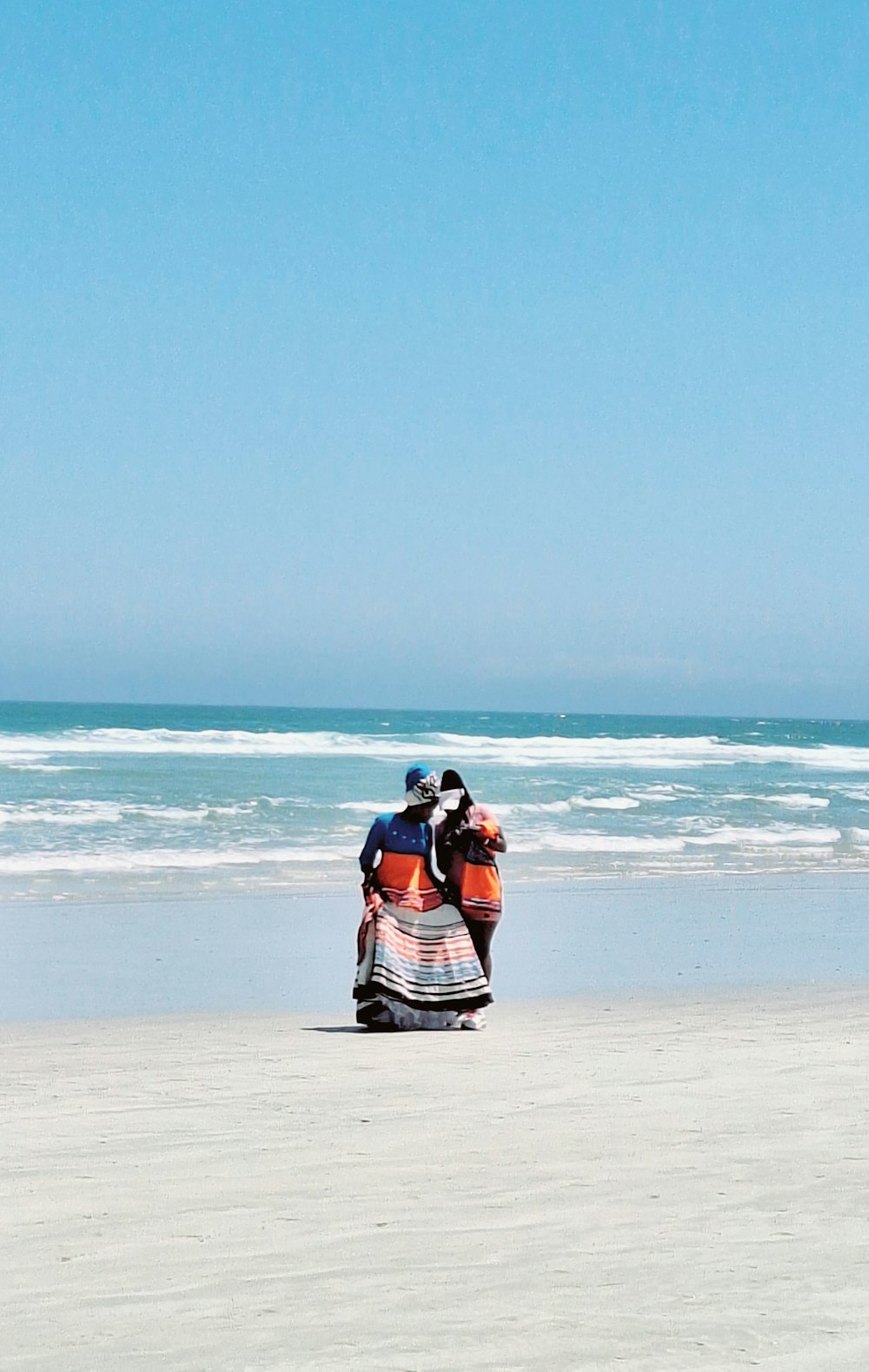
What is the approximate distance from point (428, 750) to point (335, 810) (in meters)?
28.2

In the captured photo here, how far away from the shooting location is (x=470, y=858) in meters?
8.52

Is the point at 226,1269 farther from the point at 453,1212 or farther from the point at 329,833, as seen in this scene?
the point at 329,833

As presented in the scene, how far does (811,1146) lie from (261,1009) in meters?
4.44

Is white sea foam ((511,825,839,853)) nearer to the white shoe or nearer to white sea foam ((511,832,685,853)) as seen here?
white sea foam ((511,832,685,853))

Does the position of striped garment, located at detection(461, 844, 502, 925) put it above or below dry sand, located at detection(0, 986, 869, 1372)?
above

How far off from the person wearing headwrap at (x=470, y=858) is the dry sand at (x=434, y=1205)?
884mm

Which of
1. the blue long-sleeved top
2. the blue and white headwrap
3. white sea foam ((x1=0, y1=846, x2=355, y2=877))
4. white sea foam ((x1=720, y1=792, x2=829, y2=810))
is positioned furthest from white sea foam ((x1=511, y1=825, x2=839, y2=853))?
the blue and white headwrap

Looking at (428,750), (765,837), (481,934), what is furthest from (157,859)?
(428,750)

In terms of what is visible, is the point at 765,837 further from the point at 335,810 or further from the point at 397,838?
the point at 397,838

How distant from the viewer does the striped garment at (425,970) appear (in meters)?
8.21

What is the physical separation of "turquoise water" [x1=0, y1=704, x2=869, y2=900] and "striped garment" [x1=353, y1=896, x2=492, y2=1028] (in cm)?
624

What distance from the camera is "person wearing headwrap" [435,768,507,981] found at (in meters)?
8.45

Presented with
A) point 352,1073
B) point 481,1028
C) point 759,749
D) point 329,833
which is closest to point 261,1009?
point 481,1028

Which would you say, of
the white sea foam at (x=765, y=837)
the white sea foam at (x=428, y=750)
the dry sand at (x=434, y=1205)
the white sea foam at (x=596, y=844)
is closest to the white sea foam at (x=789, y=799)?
the white sea foam at (x=765, y=837)
